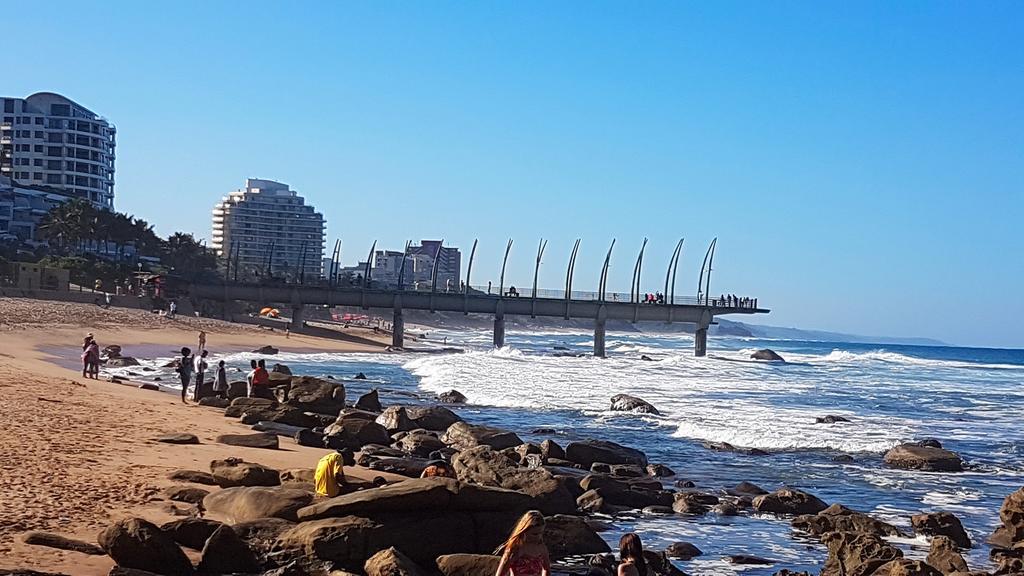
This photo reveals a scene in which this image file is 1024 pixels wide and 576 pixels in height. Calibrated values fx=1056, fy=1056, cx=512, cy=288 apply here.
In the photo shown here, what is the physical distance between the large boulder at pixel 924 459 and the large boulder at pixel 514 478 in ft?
33.4

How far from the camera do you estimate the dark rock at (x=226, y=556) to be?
34.0 feet

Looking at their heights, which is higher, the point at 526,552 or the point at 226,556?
the point at 526,552

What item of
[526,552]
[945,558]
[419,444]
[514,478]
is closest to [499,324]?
[419,444]

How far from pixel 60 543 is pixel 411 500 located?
353 cm

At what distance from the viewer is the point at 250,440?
1892cm

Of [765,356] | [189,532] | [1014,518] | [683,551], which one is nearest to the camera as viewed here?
[189,532]

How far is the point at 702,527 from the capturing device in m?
15.4

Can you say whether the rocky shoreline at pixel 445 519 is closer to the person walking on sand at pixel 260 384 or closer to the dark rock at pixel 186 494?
the dark rock at pixel 186 494

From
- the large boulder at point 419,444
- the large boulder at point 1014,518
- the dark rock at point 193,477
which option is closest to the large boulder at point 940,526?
the large boulder at point 1014,518

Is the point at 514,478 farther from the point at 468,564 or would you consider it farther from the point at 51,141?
the point at 51,141

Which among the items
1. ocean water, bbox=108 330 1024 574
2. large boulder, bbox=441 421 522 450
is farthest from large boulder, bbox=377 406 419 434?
ocean water, bbox=108 330 1024 574

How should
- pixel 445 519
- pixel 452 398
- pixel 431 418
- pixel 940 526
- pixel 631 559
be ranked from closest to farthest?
pixel 631 559
pixel 445 519
pixel 940 526
pixel 431 418
pixel 452 398

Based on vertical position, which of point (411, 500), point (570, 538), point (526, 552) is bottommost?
point (570, 538)

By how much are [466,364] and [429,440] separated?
3538 centimetres
